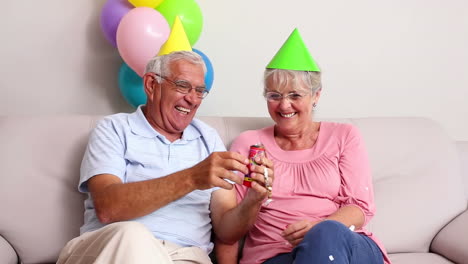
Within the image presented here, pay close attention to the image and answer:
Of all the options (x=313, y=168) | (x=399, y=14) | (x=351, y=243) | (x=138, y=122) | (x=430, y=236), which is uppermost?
(x=399, y=14)

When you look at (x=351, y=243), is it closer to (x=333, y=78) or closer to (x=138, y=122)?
(x=138, y=122)

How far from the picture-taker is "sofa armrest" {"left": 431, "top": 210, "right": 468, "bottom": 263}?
208 centimetres

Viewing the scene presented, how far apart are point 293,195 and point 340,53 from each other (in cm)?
126

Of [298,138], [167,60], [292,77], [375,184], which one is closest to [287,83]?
[292,77]

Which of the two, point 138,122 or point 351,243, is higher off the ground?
point 138,122

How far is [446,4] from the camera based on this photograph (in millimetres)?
3006

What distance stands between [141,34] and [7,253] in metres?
1.00

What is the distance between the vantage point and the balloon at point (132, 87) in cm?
251

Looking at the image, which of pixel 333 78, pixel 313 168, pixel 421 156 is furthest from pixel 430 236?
pixel 333 78

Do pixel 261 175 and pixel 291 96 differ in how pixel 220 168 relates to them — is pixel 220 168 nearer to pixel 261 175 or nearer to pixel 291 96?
pixel 261 175

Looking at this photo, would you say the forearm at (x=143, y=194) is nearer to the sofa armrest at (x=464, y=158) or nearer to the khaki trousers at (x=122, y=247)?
the khaki trousers at (x=122, y=247)

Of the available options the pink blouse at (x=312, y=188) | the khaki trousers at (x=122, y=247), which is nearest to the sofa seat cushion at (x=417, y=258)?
the pink blouse at (x=312, y=188)

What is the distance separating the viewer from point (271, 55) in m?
2.88

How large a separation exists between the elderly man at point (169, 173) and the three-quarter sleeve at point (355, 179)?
0.35 metres
